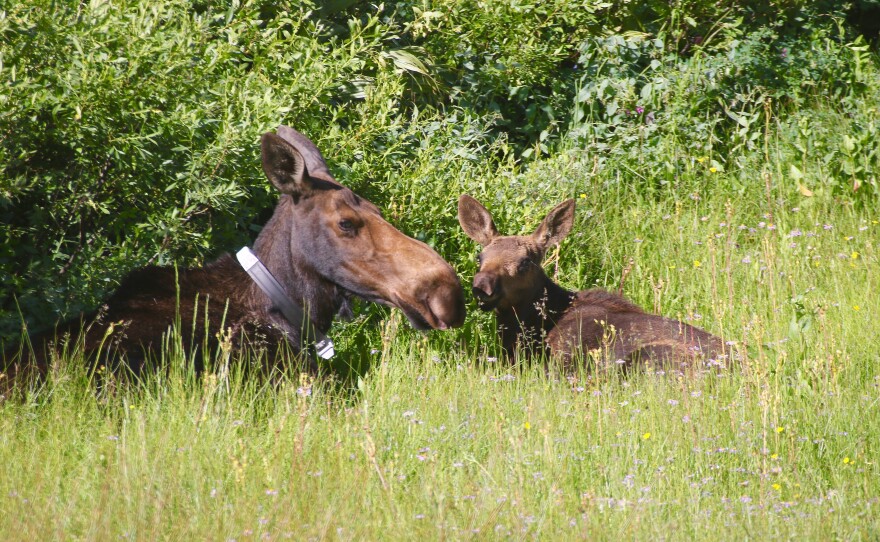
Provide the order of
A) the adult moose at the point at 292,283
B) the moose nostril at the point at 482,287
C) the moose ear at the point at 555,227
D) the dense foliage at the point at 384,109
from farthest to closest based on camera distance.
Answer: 1. the moose ear at the point at 555,227
2. the moose nostril at the point at 482,287
3. the dense foliage at the point at 384,109
4. the adult moose at the point at 292,283

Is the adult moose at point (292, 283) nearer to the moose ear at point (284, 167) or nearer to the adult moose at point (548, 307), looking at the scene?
the moose ear at point (284, 167)

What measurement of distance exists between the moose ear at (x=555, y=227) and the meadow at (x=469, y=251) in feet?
1.41

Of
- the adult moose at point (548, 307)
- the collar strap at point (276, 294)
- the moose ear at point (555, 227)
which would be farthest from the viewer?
the moose ear at point (555, 227)

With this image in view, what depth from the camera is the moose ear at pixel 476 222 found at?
8.08m

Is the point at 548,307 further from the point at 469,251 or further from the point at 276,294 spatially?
the point at 276,294

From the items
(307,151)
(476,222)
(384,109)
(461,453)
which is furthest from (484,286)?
(461,453)

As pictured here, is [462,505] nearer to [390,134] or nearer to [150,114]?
[150,114]

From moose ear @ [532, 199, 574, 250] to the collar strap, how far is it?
2546mm

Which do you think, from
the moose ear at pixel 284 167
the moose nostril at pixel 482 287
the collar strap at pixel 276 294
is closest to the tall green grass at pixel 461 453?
the collar strap at pixel 276 294

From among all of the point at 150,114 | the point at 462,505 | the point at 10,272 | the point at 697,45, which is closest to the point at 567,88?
the point at 697,45

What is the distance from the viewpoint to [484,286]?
7.61 meters

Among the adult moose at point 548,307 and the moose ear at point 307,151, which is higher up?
the moose ear at point 307,151

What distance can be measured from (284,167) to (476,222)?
2461mm

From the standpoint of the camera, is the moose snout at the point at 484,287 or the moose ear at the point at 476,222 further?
the moose ear at the point at 476,222
